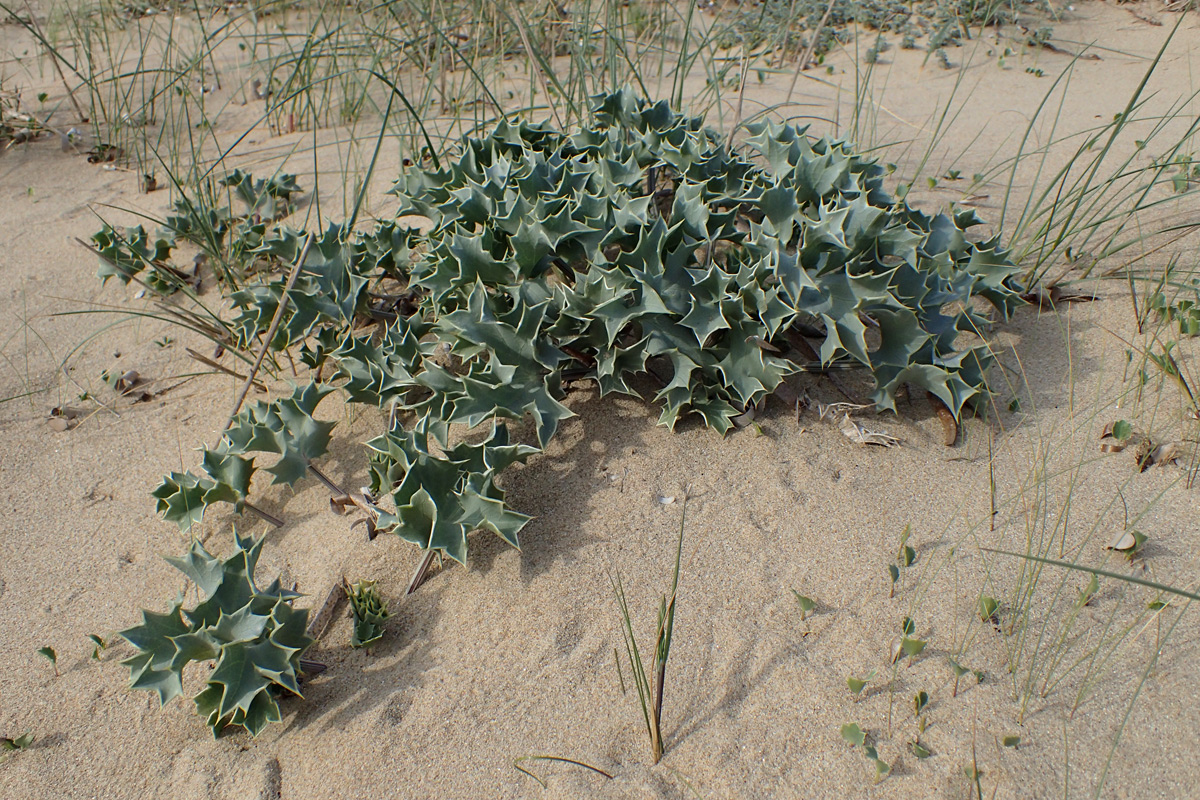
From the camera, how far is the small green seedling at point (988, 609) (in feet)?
5.63

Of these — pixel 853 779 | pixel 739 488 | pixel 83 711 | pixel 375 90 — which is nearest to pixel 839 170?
pixel 739 488

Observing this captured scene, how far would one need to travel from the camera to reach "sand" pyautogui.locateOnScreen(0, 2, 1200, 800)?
1592 millimetres

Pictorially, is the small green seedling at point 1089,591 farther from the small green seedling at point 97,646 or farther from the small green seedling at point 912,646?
the small green seedling at point 97,646

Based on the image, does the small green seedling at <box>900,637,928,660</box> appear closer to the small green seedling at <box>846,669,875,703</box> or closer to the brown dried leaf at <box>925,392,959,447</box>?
the small green seedling at <box>846,669,875,703</box>

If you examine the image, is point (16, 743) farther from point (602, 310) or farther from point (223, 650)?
point (602, 310)

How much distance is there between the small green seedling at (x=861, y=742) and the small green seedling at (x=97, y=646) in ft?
5.14

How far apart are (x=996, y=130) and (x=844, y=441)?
242cm

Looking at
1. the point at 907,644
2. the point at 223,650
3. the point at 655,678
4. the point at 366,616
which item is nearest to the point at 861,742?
the point at 907,644

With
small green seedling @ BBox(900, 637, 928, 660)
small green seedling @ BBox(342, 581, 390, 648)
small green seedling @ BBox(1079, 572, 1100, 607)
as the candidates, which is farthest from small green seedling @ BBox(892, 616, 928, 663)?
small green seedling @ BBox(342, 581, 390, 648)

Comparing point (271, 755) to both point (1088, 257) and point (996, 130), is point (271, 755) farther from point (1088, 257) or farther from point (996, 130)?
point (996, 130)

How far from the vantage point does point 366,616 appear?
1.84 meters

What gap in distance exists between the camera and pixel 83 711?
1804mm

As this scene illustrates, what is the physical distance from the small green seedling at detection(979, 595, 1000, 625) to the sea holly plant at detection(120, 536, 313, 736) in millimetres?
1359

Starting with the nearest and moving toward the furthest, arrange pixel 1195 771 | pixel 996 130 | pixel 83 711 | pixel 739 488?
1. pixel 1195 771
2. pixel 83 711
3. pixel 739 488
4. pixel 996 130
